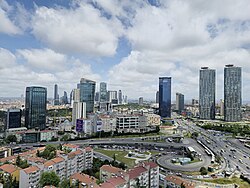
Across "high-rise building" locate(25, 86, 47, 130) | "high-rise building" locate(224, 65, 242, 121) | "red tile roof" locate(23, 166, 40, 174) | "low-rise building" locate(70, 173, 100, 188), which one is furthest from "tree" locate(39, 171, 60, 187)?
"high-rise building" locate(224, 65, 242, 121)

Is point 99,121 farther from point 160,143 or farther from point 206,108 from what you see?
point 206,108

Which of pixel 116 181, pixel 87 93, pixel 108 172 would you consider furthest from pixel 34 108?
pixel 116 181

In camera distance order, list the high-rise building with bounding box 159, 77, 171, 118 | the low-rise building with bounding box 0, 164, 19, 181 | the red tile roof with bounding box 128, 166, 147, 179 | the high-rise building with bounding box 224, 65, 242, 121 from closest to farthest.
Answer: the red tile roof with bounding box 128, 166, 147, 179 < the low-rise building with bounding box 0, 164, 19, 181 < the high-rise building with bounding box 224, 65, 242, 121 < the high-rise building with bounding box 159, 77, 171, 118

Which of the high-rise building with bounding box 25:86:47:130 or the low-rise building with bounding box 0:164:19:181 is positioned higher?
the high-rise building with bounding box 25:86:47:130

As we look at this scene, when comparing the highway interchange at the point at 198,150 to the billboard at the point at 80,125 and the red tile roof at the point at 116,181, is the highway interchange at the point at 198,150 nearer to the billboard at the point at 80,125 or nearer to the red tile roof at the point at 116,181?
the billboard at the point at 80,125

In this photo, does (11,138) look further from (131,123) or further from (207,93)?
(207,93)

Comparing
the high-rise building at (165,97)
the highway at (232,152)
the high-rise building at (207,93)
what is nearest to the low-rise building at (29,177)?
the highway at (232,152)

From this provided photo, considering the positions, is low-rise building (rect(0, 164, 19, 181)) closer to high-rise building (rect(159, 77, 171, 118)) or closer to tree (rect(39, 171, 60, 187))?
tree (rect(39, 171, 60, 187))
